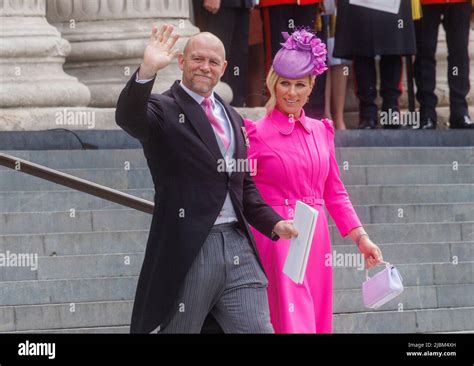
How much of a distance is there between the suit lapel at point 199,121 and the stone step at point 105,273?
2438 mm

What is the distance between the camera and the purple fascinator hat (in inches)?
307

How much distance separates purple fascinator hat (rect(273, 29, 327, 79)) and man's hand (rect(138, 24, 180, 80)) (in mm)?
913

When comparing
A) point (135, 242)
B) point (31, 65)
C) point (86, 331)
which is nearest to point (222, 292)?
point (86, 331)

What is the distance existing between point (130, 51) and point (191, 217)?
22.6 ft

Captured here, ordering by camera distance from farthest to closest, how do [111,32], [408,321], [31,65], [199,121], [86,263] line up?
[111,32] → [31,65] → [408,321] → [86,263] → [199,121]

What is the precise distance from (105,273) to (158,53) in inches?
120

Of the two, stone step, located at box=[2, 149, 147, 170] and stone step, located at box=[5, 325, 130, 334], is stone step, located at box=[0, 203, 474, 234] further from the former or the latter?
stone step, located at box=[5, 325, 130, 334]

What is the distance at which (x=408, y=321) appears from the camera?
986 centimetres

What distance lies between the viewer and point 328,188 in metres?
7.89

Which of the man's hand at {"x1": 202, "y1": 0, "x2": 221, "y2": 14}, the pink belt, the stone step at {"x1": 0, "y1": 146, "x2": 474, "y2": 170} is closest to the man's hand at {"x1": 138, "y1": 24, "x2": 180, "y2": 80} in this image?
the pink belt

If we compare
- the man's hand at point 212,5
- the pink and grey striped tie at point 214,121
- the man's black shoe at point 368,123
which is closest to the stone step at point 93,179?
the man's hand at point 212,5

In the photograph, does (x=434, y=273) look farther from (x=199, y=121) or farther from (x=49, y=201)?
(x=199, y=121)
